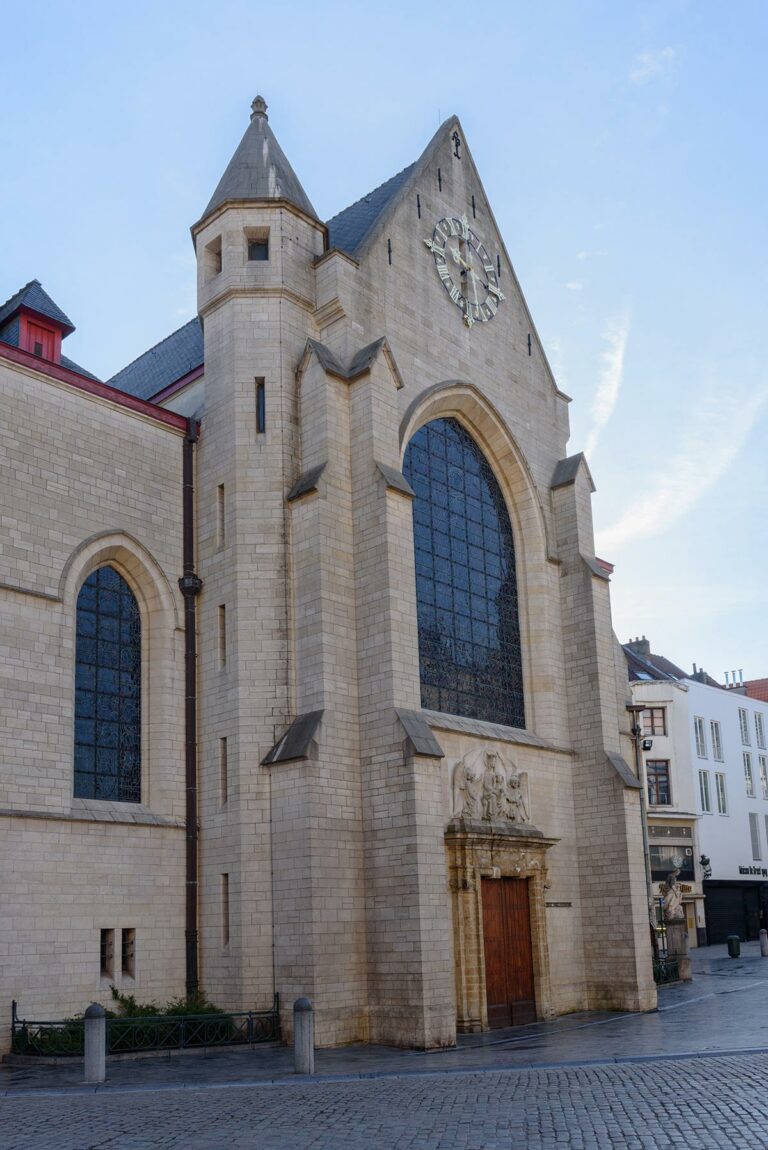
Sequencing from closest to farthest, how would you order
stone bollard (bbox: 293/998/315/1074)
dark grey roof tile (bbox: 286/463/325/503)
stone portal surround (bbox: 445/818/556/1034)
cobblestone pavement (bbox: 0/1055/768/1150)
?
1. cobblestone pavement (bbox: 0/1055/768/1150)
2. stone bollard (bbox: 293/998/315/1074)
3. stone portal surround (bbox: 445/818/556/1034)
4. dark grey roof tile (bbox: 286/463/325/503)

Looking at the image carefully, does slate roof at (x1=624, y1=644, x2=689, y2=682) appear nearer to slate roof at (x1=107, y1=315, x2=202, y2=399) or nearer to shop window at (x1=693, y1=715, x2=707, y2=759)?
shop window at (x1=693, y1=715, x2=707, y2=759)

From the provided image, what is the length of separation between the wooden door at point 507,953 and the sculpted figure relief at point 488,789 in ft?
4.23

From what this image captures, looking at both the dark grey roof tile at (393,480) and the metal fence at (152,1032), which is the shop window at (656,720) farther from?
the metal fence at (152,1032)

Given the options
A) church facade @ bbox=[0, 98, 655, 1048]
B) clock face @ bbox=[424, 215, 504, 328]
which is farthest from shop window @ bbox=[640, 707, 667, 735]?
clock face @ bbox=[424, 215, 504, 328]

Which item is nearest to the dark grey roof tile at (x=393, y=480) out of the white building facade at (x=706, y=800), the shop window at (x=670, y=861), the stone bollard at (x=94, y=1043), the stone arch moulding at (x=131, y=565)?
the stone arch moulding at (x=131, y=565)

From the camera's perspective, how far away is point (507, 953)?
2189 centimetres

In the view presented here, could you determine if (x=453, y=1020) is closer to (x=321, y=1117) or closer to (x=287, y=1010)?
(x=287, y=1010)

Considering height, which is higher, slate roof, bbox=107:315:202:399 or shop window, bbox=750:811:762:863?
slate roof, bbox=107:315:202:399

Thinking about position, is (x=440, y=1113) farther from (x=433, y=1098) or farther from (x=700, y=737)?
(x=700, y=737)

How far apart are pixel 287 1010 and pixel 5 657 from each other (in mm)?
7176

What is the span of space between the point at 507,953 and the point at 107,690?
→ 9.00m

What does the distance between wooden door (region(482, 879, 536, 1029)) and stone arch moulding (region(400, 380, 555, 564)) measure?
785cm

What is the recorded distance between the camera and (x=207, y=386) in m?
22.6

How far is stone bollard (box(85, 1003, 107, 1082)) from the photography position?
46.9 ft
